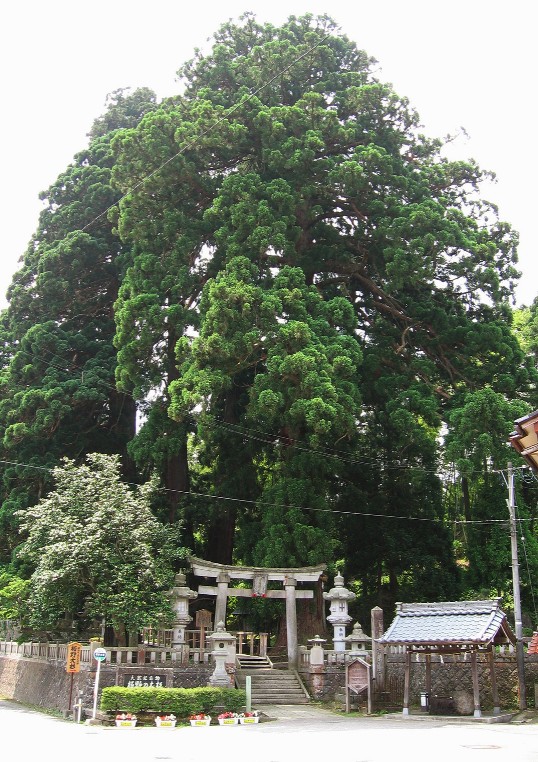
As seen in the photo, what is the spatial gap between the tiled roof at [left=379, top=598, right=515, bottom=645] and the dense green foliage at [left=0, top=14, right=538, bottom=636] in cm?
443

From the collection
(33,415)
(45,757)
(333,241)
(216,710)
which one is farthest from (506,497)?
(45,757)

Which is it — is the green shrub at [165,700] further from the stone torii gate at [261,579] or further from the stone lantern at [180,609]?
the stone torii gate at [261,579]

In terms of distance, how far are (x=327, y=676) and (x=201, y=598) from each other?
7703 mm

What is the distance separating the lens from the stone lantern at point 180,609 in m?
18.9

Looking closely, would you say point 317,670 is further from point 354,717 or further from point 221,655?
point 221,655

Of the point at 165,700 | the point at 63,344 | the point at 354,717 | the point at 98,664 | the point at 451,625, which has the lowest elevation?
the point at 354,717

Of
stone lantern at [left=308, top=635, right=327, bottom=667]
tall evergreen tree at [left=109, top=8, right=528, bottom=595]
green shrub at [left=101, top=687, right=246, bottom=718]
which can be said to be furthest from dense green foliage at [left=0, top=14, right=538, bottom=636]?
green shrub at [left=101, top=687, right=246, bottom=718]

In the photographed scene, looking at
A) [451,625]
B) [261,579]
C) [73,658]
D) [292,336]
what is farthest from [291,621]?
[292,336]

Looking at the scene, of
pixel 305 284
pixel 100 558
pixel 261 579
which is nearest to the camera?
pixel 100 558

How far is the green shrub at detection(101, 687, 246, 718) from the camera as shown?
16.0m

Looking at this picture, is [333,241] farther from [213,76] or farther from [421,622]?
[421,622]

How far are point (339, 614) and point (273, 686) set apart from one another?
8.15 ft

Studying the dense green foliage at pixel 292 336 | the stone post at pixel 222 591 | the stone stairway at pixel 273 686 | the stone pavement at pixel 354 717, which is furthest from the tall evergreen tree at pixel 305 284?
the stone pavement at pixel 354 717

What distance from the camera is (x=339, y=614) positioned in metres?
20.8
